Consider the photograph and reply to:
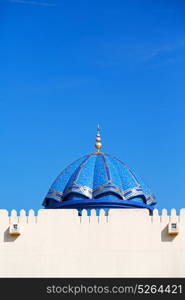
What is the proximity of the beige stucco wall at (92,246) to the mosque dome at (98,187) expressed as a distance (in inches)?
153

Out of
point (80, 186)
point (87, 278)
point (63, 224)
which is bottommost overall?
point (87, 278)

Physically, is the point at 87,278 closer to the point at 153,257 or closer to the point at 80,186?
the point at 153,257

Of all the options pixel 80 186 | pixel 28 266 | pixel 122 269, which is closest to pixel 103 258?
pixel 122 269

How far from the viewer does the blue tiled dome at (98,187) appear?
24609mm

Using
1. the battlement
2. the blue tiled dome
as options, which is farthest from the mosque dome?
the battlement

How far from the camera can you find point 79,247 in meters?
20.4

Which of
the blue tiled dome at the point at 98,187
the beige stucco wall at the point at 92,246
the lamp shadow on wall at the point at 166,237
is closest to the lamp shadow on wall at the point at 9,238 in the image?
the beige stucco wall at the point at 92,246

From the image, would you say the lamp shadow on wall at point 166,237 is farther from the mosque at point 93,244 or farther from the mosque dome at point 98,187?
the mosque dome at point 98,187

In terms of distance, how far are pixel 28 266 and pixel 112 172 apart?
6241 mm

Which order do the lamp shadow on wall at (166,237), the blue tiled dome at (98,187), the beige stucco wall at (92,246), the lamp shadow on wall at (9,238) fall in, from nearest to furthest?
the beige stucco wall at (92,246), the lamp shadow on wall at (166,237), the lamp shadow on wall at (9,238), the blue tiled dome at (98,187)

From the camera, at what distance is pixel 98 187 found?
24.8m

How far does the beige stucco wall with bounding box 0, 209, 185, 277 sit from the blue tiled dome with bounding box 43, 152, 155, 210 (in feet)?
12.7

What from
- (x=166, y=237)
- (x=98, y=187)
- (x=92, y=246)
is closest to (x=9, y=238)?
(x=92, y=246)

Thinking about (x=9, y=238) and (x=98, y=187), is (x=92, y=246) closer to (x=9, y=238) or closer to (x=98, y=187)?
(x=9, y=238)
